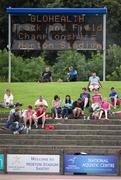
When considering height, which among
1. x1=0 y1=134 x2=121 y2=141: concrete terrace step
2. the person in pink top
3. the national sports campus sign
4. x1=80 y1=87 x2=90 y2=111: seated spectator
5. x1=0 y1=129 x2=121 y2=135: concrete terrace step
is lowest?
x1=0 y1=134 x2=121 y2=141: concrete terrace step

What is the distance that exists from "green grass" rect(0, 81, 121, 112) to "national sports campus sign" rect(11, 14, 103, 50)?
2.43 metres

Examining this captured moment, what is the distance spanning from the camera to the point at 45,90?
1633 inches

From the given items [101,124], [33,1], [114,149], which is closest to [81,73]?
[33,1]

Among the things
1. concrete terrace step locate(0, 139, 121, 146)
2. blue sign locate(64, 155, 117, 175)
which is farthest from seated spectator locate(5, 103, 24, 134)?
blue sign locate(64, 155, 117, 175)

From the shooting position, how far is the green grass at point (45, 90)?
4016 centimetres

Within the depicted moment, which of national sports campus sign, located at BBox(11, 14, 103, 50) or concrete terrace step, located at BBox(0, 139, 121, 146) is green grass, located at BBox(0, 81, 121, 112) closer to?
national sports campus sign, located at BBox(11, 14, 103, 50)

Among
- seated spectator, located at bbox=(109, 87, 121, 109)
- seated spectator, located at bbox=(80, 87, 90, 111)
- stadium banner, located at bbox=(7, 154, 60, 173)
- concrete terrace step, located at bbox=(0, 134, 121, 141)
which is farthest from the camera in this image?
seated spectator, located at bbox=(109, 87, 121, 109)

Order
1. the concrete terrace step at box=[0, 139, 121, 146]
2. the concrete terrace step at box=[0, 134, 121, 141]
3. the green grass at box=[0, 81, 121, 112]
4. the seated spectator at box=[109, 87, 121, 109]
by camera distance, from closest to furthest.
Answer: the concrete terrace step at box=[0, 139, 121, 146] < the concrete terrace step at box=[0, 134, 121, 141] < the seated spectator at box=[109, 87, 121, 109] < the green grass at box=[0, 81, 121, 112]

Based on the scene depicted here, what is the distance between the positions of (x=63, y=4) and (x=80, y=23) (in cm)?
2546

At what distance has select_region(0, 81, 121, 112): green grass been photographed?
40156mm

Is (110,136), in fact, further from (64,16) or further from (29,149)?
(64,16)

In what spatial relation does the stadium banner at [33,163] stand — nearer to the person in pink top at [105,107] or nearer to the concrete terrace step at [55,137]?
the concrete terrace step at [55,137]

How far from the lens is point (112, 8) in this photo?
69.0 metres

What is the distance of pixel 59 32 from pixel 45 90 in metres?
4.10
